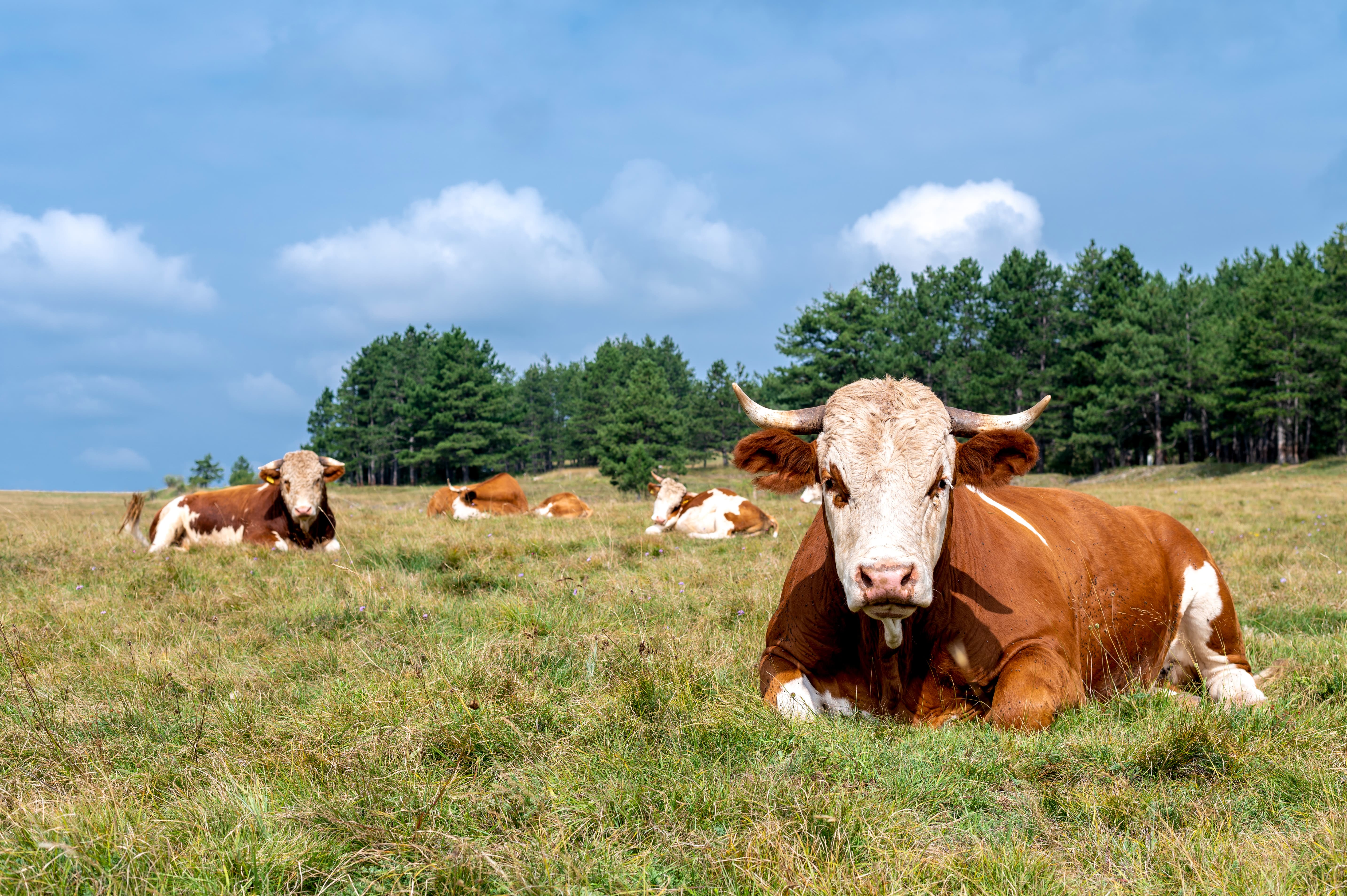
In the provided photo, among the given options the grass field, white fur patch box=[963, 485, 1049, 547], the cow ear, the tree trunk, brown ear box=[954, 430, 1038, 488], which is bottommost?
the grass field

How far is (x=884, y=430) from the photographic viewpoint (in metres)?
3.97

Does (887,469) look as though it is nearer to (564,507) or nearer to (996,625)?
(996,625)

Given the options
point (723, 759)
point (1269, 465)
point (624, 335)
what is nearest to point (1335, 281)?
point (1269, 465)

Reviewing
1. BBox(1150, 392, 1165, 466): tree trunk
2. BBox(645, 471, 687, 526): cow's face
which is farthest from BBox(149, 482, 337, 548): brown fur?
BBox(1150, 392, 1165, 466): tree trunk

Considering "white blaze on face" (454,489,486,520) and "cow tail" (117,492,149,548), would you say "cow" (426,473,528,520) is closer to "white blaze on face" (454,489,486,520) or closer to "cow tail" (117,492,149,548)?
"white blaze on face" (454,489,486,520)

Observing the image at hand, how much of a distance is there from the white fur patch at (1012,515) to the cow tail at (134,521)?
1261 cm

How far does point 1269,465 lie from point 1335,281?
37.3 feet

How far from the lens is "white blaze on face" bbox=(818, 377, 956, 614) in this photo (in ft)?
11.3

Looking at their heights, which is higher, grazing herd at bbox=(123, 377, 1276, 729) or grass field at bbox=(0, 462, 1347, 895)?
grazing herd at bbox=(123, 377, 1276, 729)

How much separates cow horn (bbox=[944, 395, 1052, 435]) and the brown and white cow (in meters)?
0.01

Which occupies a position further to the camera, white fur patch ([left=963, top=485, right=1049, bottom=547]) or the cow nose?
white fur patch ([left=963, top=485, right=1049, bottom=547])

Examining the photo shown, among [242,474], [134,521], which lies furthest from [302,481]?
[242,474]

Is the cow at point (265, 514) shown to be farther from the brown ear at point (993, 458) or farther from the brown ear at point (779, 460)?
the brown ear at point (993, 458)

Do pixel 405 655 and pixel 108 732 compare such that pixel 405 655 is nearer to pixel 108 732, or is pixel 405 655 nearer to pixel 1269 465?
pixel 108 732
